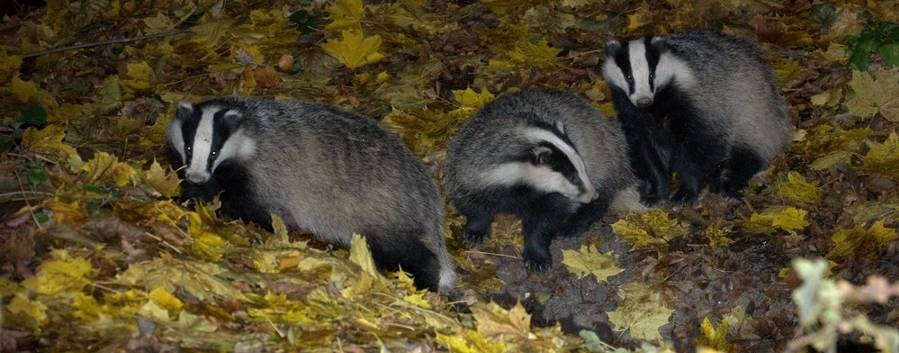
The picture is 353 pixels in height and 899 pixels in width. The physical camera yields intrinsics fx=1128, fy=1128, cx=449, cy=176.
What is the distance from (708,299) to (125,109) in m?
3.28

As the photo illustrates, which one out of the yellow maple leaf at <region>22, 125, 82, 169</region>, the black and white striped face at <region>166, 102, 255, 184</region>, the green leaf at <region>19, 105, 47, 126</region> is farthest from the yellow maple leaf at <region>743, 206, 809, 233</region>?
the green leaf at <region>19, 105, 47, 126</region>

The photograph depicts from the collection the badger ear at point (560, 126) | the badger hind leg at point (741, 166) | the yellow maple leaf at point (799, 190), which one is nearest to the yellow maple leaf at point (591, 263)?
the badger ear at point (560, 126)

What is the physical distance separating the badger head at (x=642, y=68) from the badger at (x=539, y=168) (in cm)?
27

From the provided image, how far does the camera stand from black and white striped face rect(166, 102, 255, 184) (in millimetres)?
4730

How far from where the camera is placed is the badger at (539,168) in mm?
5121

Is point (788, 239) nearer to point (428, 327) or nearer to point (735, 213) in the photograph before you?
point (735, 213)

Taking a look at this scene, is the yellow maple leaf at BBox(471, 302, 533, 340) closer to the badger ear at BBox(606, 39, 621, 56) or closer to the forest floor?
the forest floor

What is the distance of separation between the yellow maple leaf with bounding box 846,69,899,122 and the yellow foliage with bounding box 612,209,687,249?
126 cm

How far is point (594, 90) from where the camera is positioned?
20.8ft

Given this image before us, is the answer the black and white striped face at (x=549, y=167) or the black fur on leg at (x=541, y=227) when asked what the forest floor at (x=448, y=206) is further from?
the black and white striped face at (x=549, y=167)

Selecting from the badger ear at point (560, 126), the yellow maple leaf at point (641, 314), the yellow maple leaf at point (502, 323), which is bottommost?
the yellow maple leaf at point (641, 314)

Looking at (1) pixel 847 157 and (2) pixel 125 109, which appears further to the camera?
(2) pixel 125 109

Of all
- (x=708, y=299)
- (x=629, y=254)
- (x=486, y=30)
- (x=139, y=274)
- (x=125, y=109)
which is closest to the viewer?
(x=139, y=274)

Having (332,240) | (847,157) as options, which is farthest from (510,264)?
(847,157)
